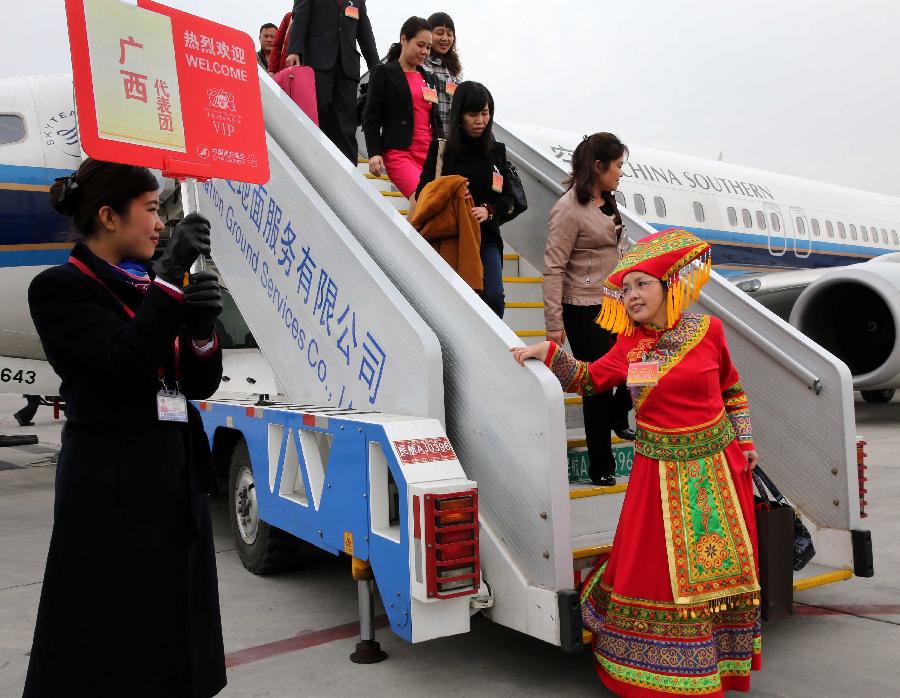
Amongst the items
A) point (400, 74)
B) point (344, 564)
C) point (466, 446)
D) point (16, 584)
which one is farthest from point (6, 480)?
point (466, 446)

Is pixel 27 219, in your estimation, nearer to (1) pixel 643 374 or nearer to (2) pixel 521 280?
(2) pixel 521 280

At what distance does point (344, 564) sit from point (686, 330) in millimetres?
2837

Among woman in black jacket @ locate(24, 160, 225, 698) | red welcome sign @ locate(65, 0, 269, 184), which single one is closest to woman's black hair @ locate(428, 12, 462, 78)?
red welcome sign @ locate(65, 0, 269, 184)

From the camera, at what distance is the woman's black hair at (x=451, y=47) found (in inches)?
221

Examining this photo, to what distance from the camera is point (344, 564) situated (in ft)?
16.7

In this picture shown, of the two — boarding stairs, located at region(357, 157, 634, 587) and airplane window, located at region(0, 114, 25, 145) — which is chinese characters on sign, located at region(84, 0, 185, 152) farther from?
airplane window, located at region(0, 114, 25, 145)

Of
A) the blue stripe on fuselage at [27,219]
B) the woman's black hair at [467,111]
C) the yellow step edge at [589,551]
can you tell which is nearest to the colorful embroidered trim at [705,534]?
the yellow step edge at [589,551]

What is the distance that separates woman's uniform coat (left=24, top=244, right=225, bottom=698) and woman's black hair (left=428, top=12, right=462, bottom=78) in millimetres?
4132

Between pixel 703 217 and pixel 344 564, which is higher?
pixel 703 217

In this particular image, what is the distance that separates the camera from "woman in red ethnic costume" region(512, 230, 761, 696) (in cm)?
286

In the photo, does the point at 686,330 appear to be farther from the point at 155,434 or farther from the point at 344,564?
the point at 344,564

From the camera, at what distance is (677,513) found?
2896mm

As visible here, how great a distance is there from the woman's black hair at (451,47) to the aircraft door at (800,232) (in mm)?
8533

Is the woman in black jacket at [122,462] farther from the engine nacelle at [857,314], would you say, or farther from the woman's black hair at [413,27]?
the engine nacelle at [857,314]
